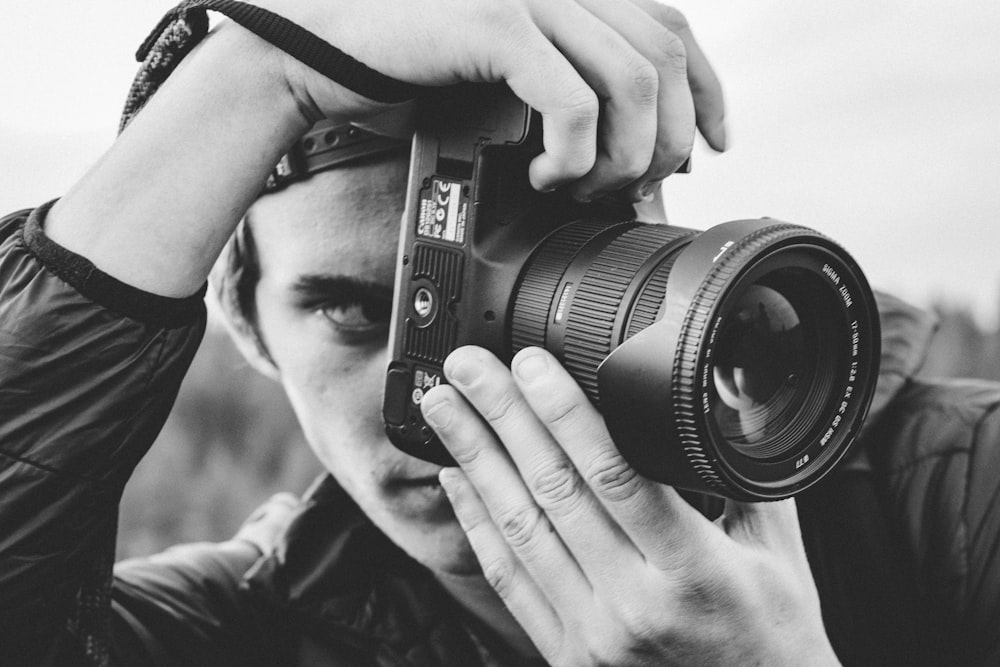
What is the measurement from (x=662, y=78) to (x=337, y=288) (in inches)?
16.8

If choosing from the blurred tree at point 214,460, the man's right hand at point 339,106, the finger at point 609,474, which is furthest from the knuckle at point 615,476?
the blurred tree at point 214,460

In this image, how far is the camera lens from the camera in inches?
30.9

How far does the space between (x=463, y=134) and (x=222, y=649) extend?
0.76 meters

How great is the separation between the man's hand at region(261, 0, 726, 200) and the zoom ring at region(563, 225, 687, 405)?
81mm

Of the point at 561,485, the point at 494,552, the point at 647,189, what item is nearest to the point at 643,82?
the point at 647,189

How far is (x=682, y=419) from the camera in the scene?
0.78m

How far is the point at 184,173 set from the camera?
36.9 inches

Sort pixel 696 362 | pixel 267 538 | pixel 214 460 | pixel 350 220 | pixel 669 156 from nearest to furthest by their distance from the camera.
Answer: pixel 696 362
pixel 669 156
pixel 350 220
pixel 267 538
pixel 214 460

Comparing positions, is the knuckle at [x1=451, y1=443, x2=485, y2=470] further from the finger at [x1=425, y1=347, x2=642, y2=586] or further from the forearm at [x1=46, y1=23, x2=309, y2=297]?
the forearm at [x1=46, y1=23, x2=309, y2=297]

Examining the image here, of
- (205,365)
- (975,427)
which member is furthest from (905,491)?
(205,365)

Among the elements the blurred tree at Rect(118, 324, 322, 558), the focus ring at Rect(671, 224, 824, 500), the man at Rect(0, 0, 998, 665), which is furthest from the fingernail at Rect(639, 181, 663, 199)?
the blurred tree at Rect(118, 324, 322, 558)

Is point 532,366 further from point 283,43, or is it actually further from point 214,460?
point 214,460

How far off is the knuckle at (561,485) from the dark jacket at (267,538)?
1.18ft

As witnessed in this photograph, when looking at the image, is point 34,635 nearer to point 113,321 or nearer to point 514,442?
point 113,321
